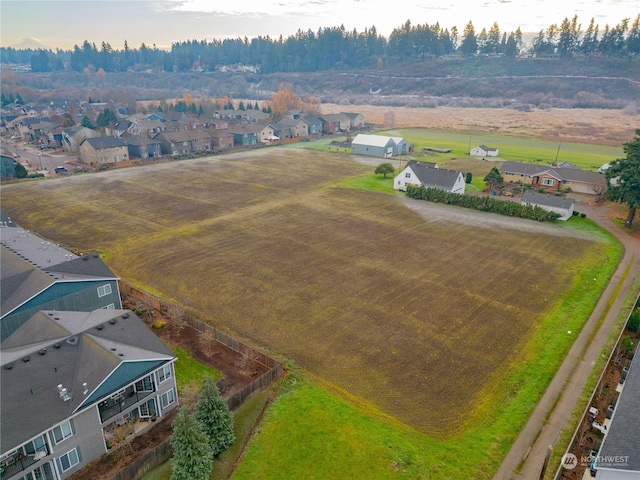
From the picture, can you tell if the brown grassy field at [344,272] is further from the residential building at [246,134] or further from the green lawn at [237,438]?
the residential building at [246,134]

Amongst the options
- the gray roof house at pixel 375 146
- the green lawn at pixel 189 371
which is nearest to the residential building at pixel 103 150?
the gray roof house at pixel 375 146

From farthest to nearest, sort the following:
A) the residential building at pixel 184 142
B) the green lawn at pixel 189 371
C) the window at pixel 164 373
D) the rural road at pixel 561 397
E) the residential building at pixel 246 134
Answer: the residential building at pixel 246 134 < the residential building at pixel 184 142 < the green lawn at pixel 189 371 < the window at pixel 164 373 < the rural road at pixel 561 397

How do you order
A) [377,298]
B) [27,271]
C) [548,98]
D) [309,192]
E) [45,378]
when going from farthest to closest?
[548,98]
[309,192]
[377,298]
[27,271]
[45,378]

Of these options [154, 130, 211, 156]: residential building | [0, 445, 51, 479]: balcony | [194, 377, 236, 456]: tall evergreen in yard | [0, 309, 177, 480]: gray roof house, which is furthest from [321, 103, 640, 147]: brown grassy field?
[0, 445, 51, 479]: balcony

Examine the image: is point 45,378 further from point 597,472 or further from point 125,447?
point 597,472

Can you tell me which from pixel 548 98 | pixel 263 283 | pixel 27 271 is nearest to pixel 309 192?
pixel 263 283

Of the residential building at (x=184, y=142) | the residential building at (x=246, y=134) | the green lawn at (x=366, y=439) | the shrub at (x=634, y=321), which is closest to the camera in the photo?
the green lawn at (x=366, y=439)
